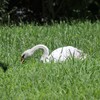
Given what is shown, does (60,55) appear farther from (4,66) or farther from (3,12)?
(3,12)

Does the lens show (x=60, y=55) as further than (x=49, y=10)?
No

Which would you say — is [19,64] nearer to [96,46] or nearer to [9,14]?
[96,46]

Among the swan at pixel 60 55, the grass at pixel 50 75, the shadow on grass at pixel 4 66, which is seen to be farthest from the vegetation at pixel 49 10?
the shadow on grass at pixel 4 66

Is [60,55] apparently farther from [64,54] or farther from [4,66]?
[4,66]

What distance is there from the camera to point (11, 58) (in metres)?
8.10

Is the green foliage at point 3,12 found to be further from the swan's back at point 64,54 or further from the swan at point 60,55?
the swan's back at point 64,54

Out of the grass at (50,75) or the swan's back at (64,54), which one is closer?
the grass at (50,75)

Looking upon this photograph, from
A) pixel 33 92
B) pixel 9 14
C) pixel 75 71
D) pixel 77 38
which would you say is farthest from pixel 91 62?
pixel 9 14

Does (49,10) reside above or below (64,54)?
below

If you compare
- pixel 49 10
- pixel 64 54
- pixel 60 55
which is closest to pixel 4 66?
pixel 60 55

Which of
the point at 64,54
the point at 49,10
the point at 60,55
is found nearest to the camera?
the point at 60,55

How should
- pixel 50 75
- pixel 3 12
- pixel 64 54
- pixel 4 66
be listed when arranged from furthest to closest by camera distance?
1. pixel 3 12
2. pixel 64 54
3. pixel 4 66
4. pixel 50 75

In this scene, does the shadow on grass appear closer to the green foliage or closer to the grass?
the grass

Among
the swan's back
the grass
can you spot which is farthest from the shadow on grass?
the swan's back
